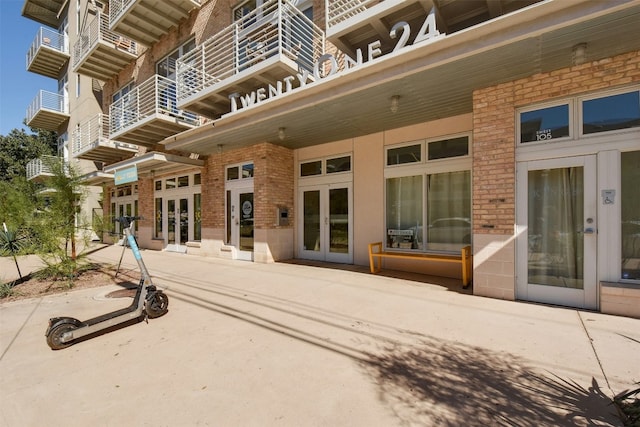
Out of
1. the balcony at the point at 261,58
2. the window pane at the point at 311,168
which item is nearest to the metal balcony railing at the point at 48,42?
the balcony at the point at 261,58

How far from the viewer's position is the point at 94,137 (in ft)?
46.1

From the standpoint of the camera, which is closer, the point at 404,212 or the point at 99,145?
the point at 404,212

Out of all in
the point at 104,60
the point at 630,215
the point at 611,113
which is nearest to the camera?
A: the point at 630,215

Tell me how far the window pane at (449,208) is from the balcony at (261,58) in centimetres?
439

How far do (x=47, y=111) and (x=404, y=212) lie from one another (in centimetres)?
2272

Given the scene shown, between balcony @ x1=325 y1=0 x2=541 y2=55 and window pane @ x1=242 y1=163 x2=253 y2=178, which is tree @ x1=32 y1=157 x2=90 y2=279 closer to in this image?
window pane @ x1=242 y1=163 x2=253 y2=178

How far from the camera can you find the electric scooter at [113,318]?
10.3 feet

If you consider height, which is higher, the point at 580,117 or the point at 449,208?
the point at 580,117

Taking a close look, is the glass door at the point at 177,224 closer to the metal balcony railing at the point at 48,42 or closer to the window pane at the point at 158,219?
the window pane at the point at 158,219

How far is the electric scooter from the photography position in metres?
3.13

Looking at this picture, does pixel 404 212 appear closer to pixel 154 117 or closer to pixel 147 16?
pixel 154 117

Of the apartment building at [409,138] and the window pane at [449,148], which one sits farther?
the window pane at [449,148]

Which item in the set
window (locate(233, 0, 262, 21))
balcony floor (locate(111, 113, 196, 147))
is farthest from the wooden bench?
window (locate(233, 0, 262, 21))

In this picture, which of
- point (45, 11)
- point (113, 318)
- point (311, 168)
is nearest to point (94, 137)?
point (311, 168)
